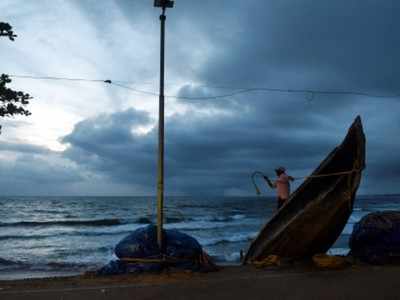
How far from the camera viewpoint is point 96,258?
16.8 metres

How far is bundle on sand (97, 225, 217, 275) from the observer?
8.20 m

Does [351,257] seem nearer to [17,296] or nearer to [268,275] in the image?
[268,275]

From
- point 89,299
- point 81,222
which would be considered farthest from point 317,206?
point 81,222

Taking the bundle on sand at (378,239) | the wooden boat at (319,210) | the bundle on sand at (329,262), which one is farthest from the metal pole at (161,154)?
the bundle on sand at (378,239)

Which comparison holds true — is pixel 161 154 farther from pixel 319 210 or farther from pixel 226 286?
pixel 319 210

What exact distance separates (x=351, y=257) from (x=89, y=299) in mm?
6121

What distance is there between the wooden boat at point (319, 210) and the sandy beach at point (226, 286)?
42.3 inches

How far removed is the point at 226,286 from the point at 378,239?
161 inches

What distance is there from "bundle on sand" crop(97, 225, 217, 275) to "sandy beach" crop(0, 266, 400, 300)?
14.1 inches

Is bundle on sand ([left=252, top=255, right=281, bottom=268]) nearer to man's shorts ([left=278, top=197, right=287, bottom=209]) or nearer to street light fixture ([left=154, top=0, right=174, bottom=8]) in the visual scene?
man's shorts ([left=278, top=197, right=287, bottom=209])

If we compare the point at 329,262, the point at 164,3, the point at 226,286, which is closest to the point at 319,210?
the point at 329,262

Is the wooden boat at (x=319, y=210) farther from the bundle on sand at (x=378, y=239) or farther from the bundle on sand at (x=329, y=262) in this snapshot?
the bundle on sand at (x=329, y=262)

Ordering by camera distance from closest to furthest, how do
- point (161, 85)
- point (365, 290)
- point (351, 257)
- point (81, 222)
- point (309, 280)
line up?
point (365, 290)
point (309, 280)
point (161, 85)
point (351, 257)
point (81, 222)

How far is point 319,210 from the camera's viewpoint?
340 inches
